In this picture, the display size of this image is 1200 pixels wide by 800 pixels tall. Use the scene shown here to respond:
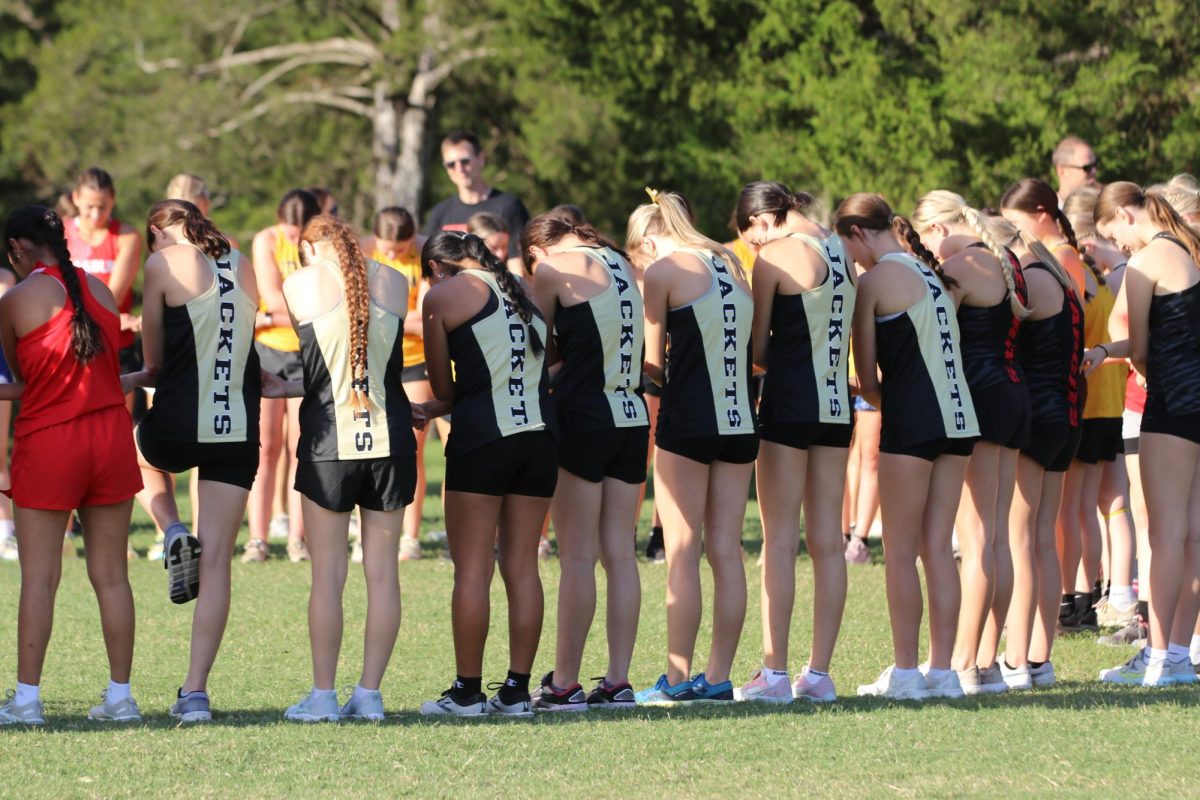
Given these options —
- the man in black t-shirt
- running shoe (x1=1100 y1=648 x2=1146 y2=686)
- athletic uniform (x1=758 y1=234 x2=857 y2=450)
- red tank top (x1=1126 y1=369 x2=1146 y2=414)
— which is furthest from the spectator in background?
athletic uniform (x1=758 y1=234 x2=857 y2=450)

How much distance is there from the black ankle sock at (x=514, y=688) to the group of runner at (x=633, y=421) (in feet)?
0.06

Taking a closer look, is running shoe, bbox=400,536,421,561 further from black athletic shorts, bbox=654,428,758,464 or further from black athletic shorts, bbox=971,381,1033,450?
black athletic shorts, bbox=971,381,1033,450

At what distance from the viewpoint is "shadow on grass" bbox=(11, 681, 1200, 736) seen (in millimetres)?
6535

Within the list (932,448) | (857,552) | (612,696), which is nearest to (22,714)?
(612,696)

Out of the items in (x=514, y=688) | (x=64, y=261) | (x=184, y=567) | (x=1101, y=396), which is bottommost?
(x=514, y=688)

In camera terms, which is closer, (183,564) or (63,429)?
(63,429)

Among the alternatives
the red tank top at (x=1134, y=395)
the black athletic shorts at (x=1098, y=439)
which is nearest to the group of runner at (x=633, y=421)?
the black athletic shorts at (x=1098, y=439)

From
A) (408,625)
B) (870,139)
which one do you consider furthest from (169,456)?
(870,139)

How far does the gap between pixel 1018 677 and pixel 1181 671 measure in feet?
2.48

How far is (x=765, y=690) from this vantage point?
23.7 ft

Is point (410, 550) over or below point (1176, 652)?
over

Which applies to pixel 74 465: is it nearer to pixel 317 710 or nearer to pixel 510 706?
pixel 317 710

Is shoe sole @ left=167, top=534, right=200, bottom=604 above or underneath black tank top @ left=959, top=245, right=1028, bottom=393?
underneath

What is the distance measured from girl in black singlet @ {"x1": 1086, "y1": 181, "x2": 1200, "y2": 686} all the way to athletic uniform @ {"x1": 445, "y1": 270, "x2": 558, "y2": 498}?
271 cm
